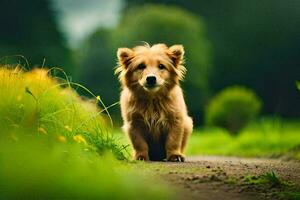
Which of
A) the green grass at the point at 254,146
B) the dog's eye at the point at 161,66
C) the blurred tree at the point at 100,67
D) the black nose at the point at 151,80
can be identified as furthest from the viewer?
the blurred tree at the point at 100,67

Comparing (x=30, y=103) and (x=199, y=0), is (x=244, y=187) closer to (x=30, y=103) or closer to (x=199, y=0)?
(x=30, y=103)

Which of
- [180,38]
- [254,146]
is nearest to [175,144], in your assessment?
[254,146]

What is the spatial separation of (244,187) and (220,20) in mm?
24059

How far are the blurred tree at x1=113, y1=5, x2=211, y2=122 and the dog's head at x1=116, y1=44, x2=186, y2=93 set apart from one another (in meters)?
15.8

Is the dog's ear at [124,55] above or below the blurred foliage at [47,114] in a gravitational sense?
above

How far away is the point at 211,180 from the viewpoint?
5961 mm

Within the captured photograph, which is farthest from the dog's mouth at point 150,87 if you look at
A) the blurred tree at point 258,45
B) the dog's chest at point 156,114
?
the blurred tree at point 258,45

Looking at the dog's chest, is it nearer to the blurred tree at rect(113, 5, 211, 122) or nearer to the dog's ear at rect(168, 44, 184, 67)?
the dog's ear at rect(168, 44, 184, 67)

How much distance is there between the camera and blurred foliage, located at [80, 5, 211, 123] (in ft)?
79.6

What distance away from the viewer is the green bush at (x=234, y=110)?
17297mm

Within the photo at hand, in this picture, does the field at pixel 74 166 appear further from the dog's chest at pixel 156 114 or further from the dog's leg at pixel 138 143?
the dog's chest at pixel 156 114

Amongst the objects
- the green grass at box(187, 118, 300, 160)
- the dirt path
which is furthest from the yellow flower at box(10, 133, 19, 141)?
the green grass at box(187, 118, 300, 160)

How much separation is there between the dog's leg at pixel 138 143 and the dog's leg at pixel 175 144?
226 millimetres

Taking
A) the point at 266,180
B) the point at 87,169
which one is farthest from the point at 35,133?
the point at 266,180
